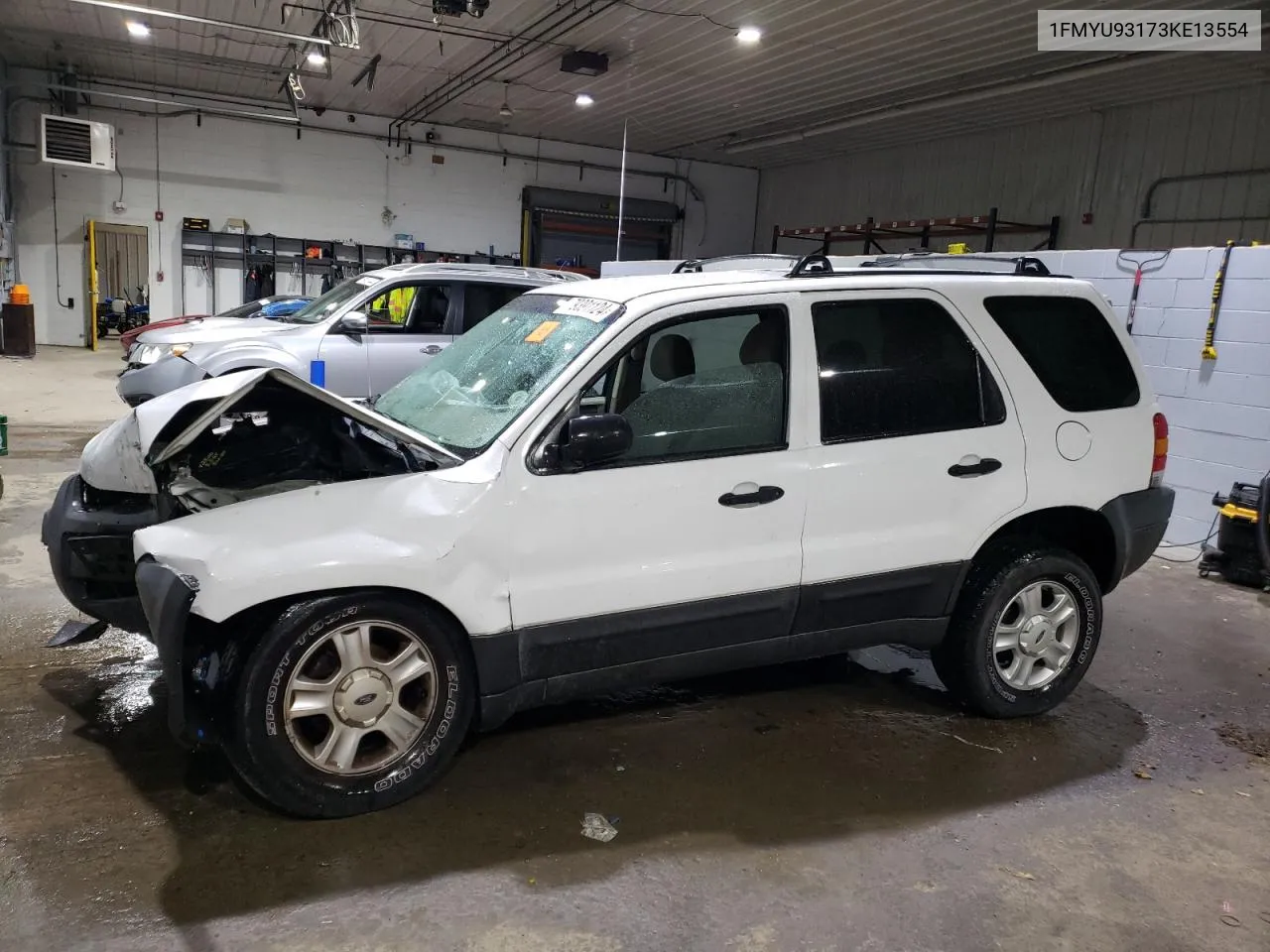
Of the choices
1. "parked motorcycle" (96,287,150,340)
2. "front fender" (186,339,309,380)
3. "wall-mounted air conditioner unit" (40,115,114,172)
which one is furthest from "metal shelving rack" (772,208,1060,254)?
"parked motorcycle" (96,287,150,340)

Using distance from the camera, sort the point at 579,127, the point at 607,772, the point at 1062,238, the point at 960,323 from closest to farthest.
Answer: the point at 607,772, the point at 960,323, the point at 1062,238, the point at 579,127

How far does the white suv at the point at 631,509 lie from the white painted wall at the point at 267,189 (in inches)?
640

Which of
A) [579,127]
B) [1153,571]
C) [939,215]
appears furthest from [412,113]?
[1153,571]

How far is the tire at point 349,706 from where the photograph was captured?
2592 millimetres

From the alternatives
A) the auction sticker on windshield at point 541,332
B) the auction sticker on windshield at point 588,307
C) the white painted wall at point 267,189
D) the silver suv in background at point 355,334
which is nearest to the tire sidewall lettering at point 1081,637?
the auction sticker on windshield at point 588,307

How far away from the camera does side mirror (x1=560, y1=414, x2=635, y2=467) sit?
2.74 meters

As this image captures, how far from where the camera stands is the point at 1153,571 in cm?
607

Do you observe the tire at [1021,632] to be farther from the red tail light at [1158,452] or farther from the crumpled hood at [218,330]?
the crumpled hood at [218,330]

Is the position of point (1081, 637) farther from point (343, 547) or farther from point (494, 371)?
point (343, 547)

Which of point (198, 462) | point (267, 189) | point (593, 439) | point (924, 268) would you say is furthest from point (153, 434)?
point (267, 189)

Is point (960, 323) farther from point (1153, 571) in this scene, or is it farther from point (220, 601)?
point (1153, 571)

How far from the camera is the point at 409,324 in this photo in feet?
26.2

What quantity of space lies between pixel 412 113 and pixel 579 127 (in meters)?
3.33

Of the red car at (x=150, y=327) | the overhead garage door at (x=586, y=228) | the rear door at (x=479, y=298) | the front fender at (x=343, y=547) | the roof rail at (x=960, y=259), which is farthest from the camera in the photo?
the overhead garage door at (x=586, y=228)
